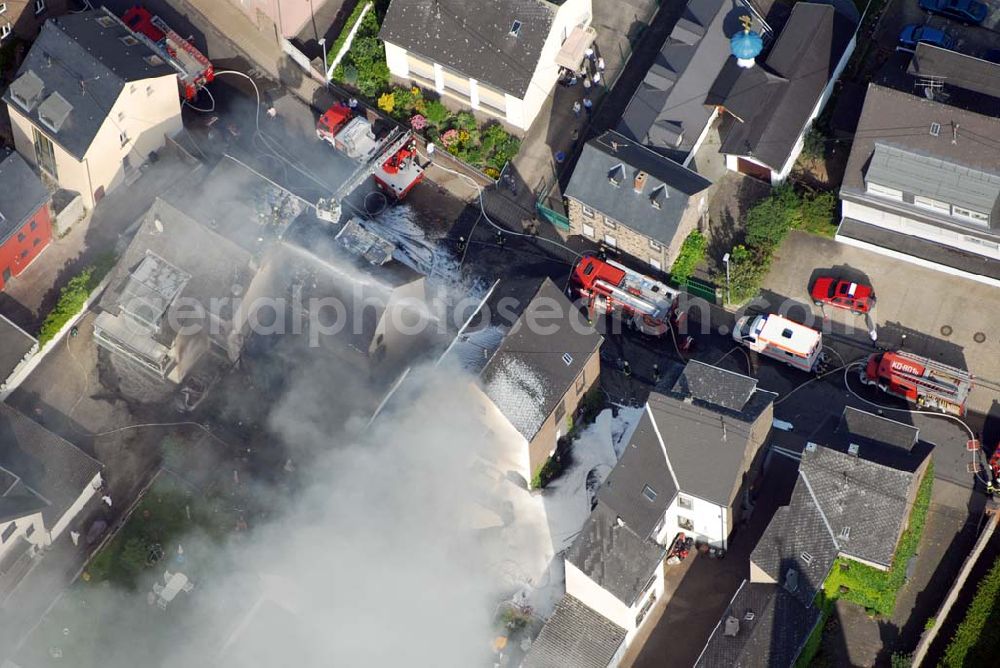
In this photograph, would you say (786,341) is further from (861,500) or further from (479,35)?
(479,35)

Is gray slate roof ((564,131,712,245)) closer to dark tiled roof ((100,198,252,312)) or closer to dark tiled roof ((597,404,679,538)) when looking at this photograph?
dark tiled roof ((597,404,679,538))

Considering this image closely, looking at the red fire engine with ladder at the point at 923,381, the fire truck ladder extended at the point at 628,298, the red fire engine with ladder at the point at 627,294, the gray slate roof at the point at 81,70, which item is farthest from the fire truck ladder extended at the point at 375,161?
the red fire engine with ladder at the point at 923,381

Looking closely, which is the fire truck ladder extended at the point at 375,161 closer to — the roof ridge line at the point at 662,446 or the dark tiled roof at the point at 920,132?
the roof ridge line at the point at 662,446

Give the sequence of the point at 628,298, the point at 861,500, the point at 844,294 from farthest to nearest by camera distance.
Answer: the point at 628,298
the point at 844,294
the point at 861,500

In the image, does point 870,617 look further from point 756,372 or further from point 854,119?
point 854,119

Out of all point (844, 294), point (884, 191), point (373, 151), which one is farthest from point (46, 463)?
point (884, 191)
